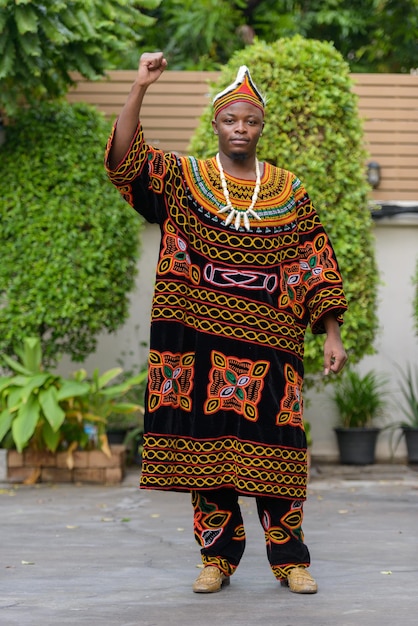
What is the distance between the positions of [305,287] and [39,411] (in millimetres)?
3906

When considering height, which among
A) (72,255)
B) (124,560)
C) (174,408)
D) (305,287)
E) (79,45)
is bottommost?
(124,560)

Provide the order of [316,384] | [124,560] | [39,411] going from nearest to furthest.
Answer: [124,560]
[39,411]
[316,384]

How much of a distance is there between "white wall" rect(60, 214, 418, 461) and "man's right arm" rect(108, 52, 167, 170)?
5.55 metres

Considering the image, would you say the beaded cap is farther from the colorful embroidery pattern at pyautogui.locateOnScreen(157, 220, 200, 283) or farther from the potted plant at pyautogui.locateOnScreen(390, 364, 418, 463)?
the potted plant at pyautogui.locateOnScreen(390, 364, 418, 463)

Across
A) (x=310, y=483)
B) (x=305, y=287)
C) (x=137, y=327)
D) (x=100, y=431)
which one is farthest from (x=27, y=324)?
(x=305, y=287)

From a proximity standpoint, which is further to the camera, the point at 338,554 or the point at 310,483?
the point at 310,483

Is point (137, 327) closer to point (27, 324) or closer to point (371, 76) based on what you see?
point (27, 324)

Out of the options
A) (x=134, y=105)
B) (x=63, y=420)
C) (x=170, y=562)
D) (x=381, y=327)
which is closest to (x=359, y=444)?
(x=381, y=327)

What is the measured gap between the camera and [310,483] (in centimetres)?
856

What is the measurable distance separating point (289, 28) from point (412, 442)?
6.48 metres

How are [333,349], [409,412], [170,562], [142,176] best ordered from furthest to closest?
1. [409,412]
2. [170,562]
3. [333,349]
4. [142,176]

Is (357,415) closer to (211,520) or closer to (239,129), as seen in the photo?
(211,520)

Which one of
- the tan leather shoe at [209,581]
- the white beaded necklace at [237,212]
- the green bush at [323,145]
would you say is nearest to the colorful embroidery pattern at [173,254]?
the white beaded necklace at [237,212]

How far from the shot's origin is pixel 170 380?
173 inches
